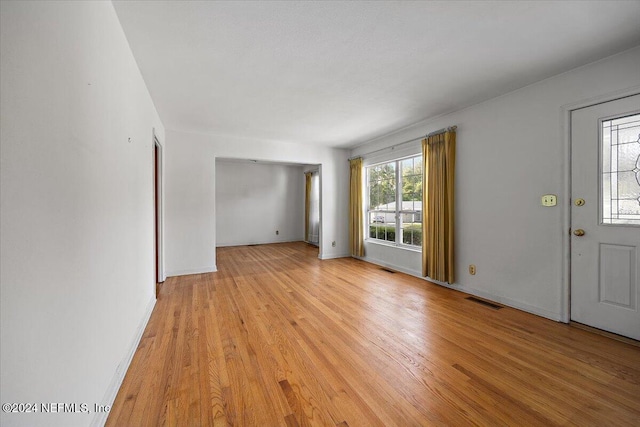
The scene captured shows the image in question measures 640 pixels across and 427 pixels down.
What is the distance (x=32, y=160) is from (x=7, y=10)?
0.45 m

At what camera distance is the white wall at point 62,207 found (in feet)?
2.65

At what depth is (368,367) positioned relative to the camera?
6.35 ft

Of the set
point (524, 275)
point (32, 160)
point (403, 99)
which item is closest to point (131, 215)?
point (32, 160)

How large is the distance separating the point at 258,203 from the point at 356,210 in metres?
3.82

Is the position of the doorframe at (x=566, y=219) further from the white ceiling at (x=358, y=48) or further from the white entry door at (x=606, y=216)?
the white ceiling at (x=358, y=48)

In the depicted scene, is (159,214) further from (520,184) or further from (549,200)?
(549,200)

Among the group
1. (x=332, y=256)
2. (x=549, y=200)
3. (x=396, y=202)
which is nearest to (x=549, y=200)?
(x=549, y=200)

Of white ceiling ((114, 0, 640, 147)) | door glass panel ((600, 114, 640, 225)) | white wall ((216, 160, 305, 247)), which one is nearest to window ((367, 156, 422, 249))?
white ceiling ((114, 0, 640, 147))

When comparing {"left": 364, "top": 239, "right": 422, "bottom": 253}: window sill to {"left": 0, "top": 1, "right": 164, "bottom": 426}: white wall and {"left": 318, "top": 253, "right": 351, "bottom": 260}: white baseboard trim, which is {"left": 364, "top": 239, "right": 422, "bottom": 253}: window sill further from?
{"left": 0, "top": 1, "right": 164, "bottom": 426}: white wall

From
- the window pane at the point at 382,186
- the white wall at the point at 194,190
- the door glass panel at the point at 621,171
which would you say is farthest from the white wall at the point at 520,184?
the white wall at the point at 194,190

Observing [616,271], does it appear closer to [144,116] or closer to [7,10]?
[7,10]

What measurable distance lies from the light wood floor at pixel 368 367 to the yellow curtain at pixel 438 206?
0.63 meters

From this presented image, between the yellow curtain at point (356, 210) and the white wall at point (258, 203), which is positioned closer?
the yellow curtain at point (356, 210)

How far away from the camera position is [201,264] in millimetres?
4664
